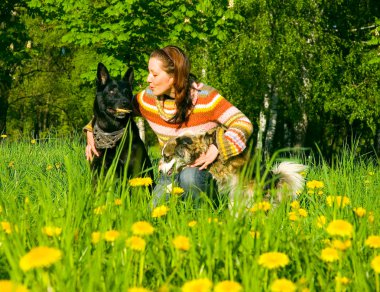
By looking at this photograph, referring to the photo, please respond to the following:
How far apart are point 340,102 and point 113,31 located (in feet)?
29.8

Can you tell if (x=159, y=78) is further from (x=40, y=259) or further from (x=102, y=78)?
(x=40, y=259)

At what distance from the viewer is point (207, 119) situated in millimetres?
4035

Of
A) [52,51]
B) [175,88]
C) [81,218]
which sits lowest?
[81,218]

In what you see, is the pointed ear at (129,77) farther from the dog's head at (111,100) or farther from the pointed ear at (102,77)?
the pointed ear at (102,77)

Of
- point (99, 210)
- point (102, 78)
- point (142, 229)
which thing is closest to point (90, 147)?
point (102, 78)

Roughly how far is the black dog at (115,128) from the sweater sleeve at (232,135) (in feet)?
2.72

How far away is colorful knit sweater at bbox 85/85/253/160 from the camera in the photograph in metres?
3.74

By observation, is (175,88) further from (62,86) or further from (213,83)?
(62,86)

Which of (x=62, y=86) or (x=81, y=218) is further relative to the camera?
(x=62, y=86)

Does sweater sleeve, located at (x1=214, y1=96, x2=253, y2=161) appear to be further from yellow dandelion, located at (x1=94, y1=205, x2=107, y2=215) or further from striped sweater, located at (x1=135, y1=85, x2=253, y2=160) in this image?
yellow dandelion, located at (x1=94, y1=205, x2=107, y2=215)

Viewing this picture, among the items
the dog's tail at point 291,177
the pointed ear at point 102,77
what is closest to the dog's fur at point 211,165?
the dog's tail at point 291,177

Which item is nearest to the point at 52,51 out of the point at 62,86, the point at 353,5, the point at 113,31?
the point at 62,86

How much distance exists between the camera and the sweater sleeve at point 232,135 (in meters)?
3.72

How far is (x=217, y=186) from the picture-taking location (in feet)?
12.7
